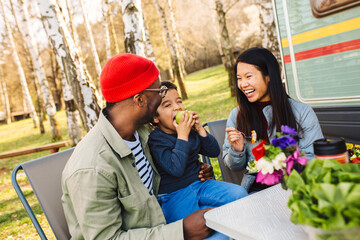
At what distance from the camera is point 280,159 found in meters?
1.23

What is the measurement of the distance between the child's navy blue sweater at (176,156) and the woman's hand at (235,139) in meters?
0.21

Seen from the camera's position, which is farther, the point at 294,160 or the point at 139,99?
the point at 139,99

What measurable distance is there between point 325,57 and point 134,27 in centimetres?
306

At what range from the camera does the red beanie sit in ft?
5.95

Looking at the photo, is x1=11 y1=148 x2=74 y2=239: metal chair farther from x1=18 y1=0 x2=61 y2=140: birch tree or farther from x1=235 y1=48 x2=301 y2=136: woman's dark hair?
x1=18 y1=0 x2=61 y2=140: birch tree

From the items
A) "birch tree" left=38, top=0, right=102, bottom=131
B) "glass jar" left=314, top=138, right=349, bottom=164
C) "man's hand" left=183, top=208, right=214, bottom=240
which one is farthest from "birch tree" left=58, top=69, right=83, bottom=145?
"glass jar" left=314, top=138, right=349, bottom=164

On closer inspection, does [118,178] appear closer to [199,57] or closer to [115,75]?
[115,75]

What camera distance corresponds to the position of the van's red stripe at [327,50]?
3031 millimetres

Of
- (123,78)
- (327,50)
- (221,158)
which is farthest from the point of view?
(327,50)

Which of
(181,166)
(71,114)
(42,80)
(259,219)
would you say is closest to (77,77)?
(181,166)

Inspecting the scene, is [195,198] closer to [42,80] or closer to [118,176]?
[118,176]

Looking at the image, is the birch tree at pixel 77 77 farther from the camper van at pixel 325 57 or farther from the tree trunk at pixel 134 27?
the camper van at pixel 325 57

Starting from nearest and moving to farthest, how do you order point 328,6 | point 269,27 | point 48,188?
1. point 48,188
2. point 328,6
3. point 269,27

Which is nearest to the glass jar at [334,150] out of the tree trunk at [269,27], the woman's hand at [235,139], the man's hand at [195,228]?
the man's hand at [195,228]
